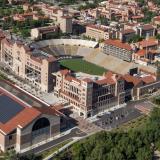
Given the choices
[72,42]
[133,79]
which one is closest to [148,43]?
[72,42]

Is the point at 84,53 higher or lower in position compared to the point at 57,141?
higher

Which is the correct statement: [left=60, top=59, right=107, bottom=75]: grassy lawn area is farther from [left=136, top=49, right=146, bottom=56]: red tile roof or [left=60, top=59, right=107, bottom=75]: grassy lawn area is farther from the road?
the road

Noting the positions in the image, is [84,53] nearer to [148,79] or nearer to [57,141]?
[148,79]

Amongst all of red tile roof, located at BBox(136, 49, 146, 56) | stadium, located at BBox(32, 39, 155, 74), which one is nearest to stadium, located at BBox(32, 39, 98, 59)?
stadium, located at BBox(32, 39, 155, 74)

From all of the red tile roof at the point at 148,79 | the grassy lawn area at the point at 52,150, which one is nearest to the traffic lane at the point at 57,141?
the grassy lawn area at the point at 52,150

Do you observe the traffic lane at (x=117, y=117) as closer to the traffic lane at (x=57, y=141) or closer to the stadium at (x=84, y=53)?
the traffic lane at (x=57, y=141)

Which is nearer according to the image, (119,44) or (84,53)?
(119,44)

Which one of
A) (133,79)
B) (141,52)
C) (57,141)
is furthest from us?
(141,52)
